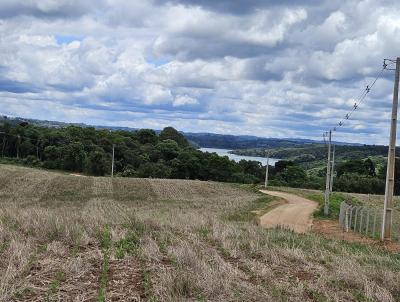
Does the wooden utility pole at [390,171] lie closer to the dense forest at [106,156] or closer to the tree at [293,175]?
the dense forest at [106,156]

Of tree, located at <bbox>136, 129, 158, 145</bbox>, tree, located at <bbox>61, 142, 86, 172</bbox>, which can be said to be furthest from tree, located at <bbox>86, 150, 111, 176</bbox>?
tree, located at <bbox>136, 129, 158, 145</bbox>

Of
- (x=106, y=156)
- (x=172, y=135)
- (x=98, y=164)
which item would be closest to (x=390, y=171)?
(x=98, y=164)

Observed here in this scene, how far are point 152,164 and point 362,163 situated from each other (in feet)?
160

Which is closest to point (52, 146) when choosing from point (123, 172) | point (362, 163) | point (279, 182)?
point (123, 172)

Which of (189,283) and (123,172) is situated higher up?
(189,283)

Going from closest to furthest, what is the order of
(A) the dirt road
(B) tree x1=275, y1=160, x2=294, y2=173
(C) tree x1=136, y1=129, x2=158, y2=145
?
(A) the dirt road → (B) tree x1=275, y1=160, x2=294, y2=173 → (C) tree x1=136, y1=129, x2=158, y2=145

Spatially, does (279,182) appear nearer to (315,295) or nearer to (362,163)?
(362,163)

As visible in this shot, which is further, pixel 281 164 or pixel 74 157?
Result: pixel 281 164

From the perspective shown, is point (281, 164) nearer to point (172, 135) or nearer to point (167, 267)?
point (172, 135)

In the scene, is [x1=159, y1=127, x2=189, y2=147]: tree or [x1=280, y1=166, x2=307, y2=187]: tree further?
[x1=159, y1=127, x2=189, y2=147]: tree

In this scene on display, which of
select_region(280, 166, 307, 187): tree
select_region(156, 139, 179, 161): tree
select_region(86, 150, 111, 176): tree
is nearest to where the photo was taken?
select_region(86, 150, 111, 176): tree

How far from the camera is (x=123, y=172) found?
99.2 meters

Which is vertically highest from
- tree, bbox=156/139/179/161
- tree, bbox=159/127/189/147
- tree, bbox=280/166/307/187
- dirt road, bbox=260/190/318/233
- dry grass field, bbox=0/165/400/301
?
tree, bbox=159/127/189/147

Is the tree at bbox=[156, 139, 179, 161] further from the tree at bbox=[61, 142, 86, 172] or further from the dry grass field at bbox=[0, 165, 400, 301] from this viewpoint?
the dry grass field at bbox=[0, 165, 400, 301]
